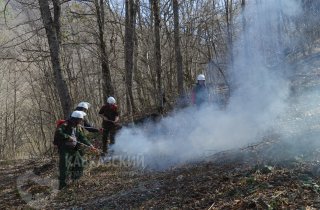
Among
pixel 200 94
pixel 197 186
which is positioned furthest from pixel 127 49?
pixel 197 186

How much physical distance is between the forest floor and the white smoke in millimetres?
963

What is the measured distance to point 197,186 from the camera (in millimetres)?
7047

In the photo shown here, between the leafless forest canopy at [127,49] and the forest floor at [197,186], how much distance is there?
308 centimetres

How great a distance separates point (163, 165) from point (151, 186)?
1869mm

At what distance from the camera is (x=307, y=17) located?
463 inches

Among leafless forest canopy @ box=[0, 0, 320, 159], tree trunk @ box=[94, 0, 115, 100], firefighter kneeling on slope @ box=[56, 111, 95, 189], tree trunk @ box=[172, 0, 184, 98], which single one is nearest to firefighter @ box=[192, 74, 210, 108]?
leafless forest canopy @ box=[0, 0, 320, 159]

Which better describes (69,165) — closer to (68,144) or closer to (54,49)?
(68,144)

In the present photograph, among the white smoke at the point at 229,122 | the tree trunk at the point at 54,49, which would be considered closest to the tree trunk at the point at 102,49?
the white smoke at the point at 229,122

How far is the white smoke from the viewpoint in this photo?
33.3 ft

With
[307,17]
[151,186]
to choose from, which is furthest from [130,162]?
[307,17]

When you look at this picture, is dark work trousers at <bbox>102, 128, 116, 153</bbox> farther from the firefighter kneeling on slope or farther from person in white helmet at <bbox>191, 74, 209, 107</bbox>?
person in white helmet at <bbox>191, 74, 209, 107</bbox>

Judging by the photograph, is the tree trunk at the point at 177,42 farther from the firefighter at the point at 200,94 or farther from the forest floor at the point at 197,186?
the forest floor at the point at 197,186

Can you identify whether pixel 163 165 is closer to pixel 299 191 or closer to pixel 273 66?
pixel 299 191

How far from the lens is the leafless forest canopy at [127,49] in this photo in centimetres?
1224
